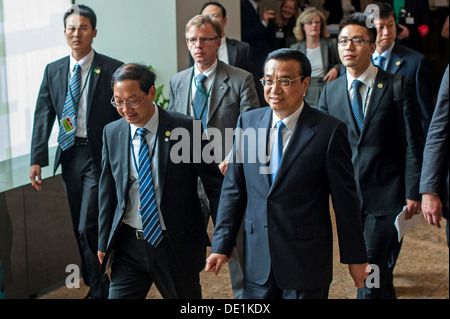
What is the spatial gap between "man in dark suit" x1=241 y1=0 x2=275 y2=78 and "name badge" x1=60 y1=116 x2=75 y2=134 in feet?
4.93

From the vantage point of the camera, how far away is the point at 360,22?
4320 mm

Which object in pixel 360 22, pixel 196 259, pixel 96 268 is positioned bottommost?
pixel 96 268

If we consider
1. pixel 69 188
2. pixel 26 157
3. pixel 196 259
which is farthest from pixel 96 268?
pixel 196 259

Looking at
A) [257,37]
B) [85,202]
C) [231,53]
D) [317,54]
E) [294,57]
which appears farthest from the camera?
[257,37]

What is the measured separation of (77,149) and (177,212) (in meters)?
1.37

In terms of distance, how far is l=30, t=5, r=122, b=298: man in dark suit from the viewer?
205 inches

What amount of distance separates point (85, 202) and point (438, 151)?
2303mm


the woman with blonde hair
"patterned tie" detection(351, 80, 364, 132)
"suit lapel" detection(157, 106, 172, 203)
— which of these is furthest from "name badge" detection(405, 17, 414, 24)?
"suit lapel" detection(157, 106, 172, 203)

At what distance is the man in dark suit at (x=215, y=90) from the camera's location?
4965 mm

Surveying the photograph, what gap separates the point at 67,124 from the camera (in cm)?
525

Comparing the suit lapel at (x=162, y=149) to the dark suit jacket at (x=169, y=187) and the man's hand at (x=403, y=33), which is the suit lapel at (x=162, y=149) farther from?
the man's hand at (x=403, y=33)

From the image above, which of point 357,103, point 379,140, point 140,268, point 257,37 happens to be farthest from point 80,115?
point 379,140

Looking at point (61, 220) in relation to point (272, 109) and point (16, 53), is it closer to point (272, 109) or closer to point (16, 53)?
point (16, 53)

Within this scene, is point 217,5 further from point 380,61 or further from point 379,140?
point 379,140
